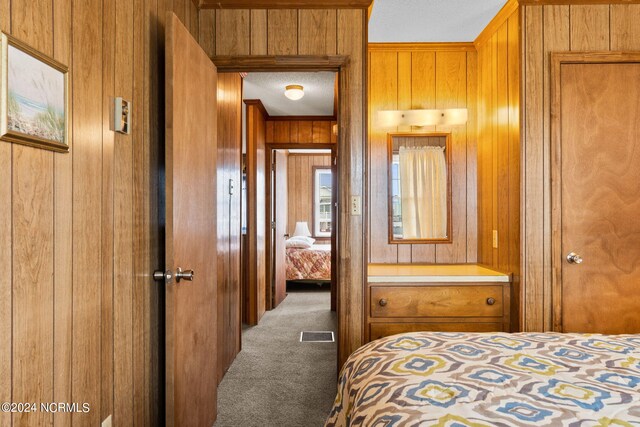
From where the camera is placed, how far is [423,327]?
2453mm

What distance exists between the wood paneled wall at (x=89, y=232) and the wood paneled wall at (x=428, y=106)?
1.56 meters

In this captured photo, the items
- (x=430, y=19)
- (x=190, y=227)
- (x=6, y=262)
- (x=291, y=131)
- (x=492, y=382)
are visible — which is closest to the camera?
(x=6, y=262)

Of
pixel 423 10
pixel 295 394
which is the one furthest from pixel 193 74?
pixel 295 394

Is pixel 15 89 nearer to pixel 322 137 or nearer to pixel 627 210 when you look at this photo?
pixel 627 210

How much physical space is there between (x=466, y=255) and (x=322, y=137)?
9.44ft

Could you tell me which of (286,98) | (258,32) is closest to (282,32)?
(258,32)

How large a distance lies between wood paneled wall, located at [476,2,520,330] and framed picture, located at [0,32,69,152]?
2.22m

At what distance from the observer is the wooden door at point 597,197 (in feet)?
7.76

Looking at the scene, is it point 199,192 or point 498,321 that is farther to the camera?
point 498,321

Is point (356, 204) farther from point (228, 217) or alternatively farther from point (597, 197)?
point (597, 197)

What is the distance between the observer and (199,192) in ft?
6.82

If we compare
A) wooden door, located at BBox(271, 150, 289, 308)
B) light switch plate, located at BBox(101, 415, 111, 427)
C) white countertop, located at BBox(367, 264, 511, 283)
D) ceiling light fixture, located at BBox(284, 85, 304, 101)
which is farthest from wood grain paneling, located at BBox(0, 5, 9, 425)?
wooden door, located at BBox(271, 150, 289, 308)

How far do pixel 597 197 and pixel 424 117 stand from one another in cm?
116

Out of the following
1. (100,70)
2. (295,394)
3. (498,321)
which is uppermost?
(100,70)
